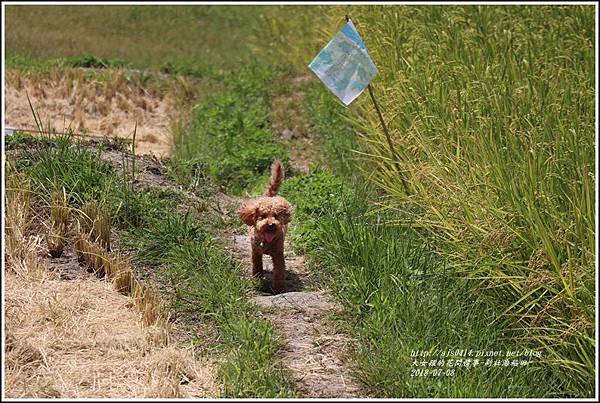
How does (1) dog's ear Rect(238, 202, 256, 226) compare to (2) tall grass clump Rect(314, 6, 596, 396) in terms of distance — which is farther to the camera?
(1) dog's ear Rect(238, 202, 256, 226)

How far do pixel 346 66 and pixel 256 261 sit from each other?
1.31m

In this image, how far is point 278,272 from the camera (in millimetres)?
5215

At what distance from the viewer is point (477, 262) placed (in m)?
4.75

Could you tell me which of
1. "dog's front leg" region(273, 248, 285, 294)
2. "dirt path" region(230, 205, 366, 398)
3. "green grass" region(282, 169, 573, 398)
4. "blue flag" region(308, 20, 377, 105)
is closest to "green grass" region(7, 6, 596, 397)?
"green grass" region(282, 169, 573, 398)


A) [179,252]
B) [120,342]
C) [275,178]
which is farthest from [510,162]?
[120,342]

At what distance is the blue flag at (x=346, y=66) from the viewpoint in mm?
5582

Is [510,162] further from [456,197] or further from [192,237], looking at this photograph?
[192,237]

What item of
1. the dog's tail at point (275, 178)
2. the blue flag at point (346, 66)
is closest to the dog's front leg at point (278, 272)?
the dog's tail at point (275, 178)

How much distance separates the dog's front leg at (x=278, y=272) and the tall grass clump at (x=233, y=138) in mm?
2083

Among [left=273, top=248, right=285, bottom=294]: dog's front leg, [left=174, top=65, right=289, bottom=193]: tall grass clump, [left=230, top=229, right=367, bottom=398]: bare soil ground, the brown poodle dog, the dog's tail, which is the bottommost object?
[left=230, top=229, right=367, bottom=398]: bare soil ground

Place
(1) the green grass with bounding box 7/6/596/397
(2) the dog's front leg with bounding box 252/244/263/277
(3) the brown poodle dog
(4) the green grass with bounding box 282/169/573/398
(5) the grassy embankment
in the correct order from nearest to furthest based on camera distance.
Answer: (4) the green grass with bounding box 282/169/573/398
(5) the grassy embankment
(1) the green grass with bounding box 7/6/596/397
(3) the brown poodle dog
(2) the dog's front leg with bounding box 252/244/263/277

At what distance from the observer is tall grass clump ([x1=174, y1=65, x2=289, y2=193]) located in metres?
7.66

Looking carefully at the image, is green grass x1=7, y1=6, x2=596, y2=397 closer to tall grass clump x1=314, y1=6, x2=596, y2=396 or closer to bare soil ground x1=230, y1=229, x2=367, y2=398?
tall grass clump x1=314, y1=6, x2=596, y2=396

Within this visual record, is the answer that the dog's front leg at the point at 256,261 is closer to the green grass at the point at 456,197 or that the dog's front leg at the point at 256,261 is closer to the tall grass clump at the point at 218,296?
the tall grass clump at the point at 218,296
